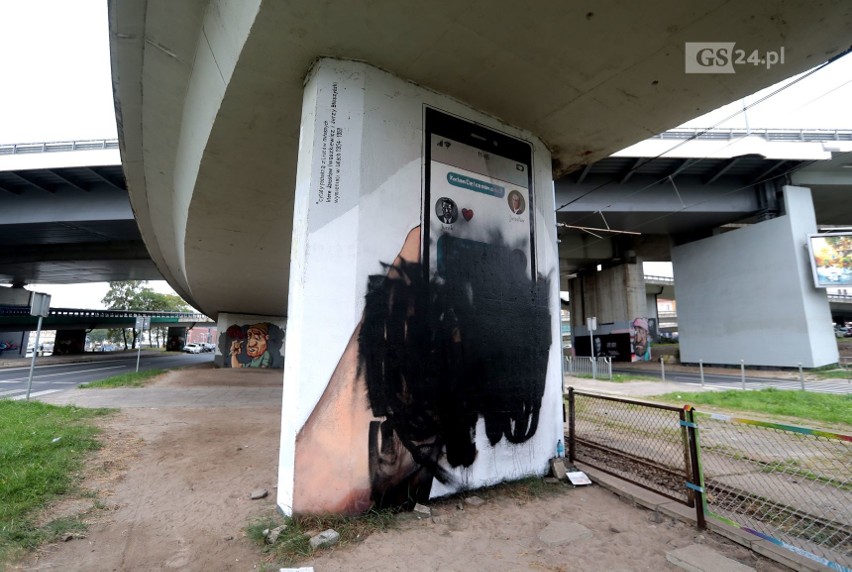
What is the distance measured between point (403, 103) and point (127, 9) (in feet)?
9.25

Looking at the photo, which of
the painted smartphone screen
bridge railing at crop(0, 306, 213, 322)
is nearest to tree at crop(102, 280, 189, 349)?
bridge railing at crop(0, 306, 213, 322)

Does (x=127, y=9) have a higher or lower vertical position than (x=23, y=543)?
higher

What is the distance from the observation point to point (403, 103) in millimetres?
4637

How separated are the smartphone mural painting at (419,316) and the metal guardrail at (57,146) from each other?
17.0m

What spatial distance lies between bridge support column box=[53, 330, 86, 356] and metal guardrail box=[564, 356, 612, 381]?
56.0m

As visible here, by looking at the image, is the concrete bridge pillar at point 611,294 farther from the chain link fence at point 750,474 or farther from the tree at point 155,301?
the tree at point 155,301

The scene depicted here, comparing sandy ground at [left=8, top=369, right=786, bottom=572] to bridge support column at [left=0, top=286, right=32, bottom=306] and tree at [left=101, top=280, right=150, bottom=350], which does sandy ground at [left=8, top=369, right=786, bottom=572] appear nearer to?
bridge support column at [left=0, top=286, right=32, bottom=306]

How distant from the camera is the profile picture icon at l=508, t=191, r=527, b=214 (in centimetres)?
548

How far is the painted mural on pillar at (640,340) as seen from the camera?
32.8m

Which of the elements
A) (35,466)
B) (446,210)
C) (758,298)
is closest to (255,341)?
(35,466)

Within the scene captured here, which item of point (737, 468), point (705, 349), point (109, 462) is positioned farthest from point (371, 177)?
point (705, 349)

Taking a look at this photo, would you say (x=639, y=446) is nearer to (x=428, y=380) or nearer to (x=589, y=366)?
(x=428, y=380)

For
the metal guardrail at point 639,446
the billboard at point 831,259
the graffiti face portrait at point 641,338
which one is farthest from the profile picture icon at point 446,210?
the graffiti face portrait at point 641,338

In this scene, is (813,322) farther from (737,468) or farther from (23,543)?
(23,543)
